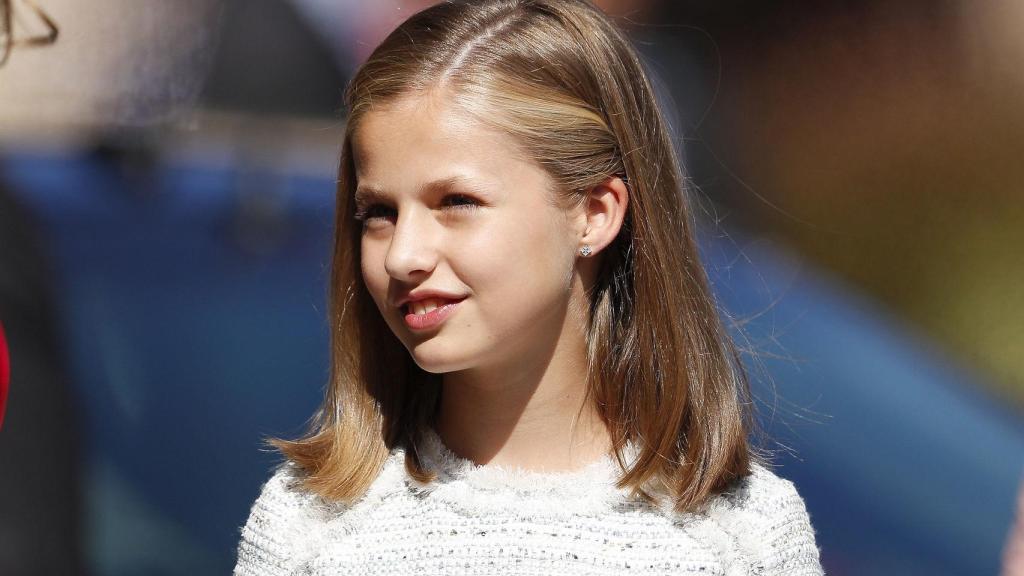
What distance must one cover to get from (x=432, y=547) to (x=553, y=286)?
1.18 ft

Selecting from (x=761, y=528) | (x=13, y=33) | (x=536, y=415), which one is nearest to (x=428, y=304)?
(x=536, y=415)

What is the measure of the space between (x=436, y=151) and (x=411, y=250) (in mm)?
120

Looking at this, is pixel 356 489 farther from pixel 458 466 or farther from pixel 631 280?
pixel 631 280

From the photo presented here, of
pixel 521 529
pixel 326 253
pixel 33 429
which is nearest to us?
pixel 521 529

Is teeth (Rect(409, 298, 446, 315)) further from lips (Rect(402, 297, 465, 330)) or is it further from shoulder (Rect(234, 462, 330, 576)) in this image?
shoulder (Rect(234, 462, 330, 576))

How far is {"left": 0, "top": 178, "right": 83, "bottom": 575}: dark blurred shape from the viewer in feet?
6.26

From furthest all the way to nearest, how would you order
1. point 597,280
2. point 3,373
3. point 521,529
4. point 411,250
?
1. point 3,373
2. point 597,280
3. point 521,529
4. point 411,250

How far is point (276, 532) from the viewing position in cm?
148

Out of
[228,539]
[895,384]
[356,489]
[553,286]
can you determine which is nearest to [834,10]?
[895,384]

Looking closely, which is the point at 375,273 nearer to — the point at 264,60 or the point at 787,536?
A: the point at 787,536

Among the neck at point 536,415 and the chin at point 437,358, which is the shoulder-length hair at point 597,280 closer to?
the neck at point 536,415

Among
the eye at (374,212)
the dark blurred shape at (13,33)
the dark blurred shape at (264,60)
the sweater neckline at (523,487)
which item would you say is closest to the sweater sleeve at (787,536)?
the sweater neckline at (523,487)

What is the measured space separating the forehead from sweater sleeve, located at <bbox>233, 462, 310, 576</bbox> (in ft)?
1.42

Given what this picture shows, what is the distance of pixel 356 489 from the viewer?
1486 millimetres
